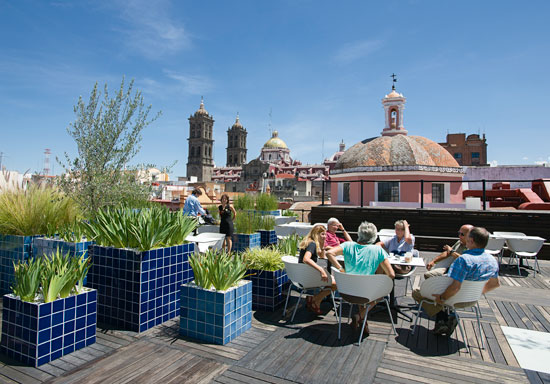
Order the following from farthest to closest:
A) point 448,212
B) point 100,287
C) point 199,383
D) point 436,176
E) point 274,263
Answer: point 436,176 < point 448,212 < point 274,263 < point 100,287 < point 199,383

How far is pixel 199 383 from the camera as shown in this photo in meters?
2.97

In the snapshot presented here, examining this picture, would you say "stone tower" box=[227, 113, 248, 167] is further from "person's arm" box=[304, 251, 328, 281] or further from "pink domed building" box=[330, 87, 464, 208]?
"person's arm" box=[304, 251, 328, 281]

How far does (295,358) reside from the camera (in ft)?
11.3

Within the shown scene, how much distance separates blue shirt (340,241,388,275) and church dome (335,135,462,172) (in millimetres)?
14501

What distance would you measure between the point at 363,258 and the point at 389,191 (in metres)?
14.4

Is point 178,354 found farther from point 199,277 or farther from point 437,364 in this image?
point 437,364

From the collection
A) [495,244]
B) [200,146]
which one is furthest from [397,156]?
[200,146]

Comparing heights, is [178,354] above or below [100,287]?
below

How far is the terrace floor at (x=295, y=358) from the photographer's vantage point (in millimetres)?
3078

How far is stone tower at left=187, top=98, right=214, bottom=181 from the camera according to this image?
113562 millimetres

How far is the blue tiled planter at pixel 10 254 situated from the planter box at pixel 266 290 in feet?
11.4

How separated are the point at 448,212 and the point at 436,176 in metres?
7.87

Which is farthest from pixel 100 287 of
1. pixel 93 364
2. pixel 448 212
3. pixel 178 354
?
pixel 448 212

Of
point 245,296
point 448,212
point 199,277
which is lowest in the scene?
point 245,296
